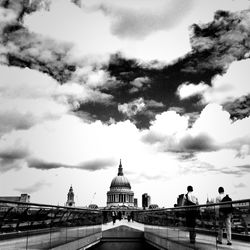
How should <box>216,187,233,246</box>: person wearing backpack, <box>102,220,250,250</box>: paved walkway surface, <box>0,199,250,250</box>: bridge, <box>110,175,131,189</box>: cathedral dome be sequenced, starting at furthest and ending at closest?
<box>110,175,131,189</box>: cathedral dome, <box>216,187,233,246</box>: person wearing backpack, <box>0,199,250,250</box>: bridge, <box>102,220,250,250</box>: paved walkway surface

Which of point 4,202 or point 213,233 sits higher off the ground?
point 4,202

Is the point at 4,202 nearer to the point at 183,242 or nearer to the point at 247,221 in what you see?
the point at 247,221

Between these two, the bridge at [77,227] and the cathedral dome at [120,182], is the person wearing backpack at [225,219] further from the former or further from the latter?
the cathedral dome at [120,182]

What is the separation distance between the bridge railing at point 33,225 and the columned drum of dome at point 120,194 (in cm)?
14840

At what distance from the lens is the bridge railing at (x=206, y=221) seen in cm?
650

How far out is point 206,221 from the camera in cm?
836

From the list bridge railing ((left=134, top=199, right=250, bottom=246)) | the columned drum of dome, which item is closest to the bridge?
bridge railing ((left=134, top=199, right=250, bottom=246))

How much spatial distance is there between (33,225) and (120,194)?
154973 millimetres

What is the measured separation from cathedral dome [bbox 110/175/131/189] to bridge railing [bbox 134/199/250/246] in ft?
514

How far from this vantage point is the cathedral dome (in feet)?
552

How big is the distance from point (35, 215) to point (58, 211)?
8.50ft

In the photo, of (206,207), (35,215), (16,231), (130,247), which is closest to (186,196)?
(206,207)

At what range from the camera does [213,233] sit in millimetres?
7797

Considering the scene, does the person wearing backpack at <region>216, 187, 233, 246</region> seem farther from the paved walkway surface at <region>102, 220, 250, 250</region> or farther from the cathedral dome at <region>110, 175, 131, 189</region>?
the cathedral dome at <region>110, 175, 131, 189</region>
